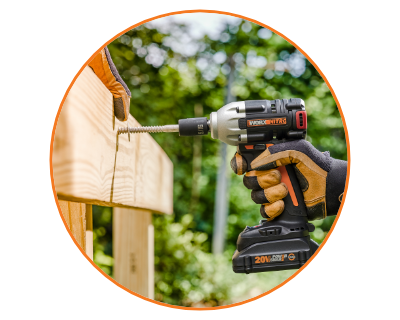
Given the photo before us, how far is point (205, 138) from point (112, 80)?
2549 mm

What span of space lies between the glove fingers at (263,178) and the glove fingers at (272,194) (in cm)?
1

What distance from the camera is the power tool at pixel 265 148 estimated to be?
95 cm

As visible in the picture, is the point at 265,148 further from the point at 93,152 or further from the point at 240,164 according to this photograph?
the point at 93,152

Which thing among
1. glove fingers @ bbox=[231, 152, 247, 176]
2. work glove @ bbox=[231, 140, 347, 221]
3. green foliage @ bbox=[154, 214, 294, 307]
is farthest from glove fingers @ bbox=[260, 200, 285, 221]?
green foliage @ bbox=[154, 214, 294, 307]

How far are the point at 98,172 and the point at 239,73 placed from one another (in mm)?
2692

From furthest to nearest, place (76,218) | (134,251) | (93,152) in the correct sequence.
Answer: (134,251)
(76,218)
(93,152)

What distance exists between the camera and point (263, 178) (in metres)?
1.00

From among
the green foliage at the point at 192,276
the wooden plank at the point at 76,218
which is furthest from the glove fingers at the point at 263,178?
the green foliage at the point at 192,276

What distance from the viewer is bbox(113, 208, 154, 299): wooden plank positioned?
71.5 inches

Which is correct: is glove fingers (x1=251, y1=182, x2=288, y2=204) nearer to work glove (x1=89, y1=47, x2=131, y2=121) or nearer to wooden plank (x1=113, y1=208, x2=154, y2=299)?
work glove (x1=89, y1=47, x2=131, y2=121)

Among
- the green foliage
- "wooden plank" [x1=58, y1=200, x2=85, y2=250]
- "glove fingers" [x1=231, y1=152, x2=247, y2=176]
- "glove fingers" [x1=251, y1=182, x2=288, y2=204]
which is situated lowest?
the green foliage

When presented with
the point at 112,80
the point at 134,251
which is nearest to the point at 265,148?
the point at 112,80

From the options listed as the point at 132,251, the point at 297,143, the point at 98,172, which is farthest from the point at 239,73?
the point at 98,172

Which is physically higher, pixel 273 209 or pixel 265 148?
pixel 265 148
